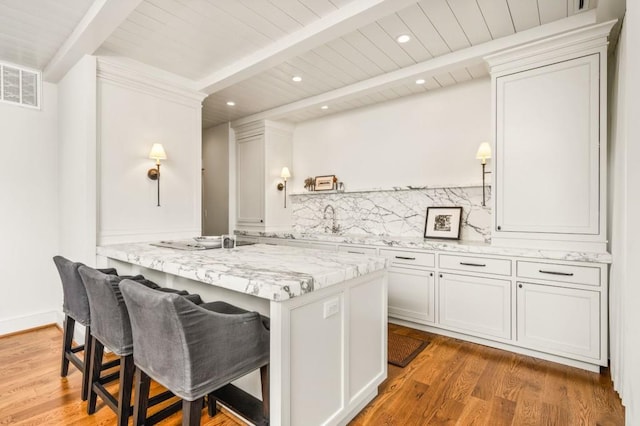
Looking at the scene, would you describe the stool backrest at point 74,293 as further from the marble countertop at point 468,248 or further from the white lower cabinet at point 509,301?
the marble countertop at point 468,248

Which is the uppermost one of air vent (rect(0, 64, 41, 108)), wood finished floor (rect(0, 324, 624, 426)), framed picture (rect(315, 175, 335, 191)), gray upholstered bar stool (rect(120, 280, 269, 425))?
air vent (rect(0, 64, 41, 108))

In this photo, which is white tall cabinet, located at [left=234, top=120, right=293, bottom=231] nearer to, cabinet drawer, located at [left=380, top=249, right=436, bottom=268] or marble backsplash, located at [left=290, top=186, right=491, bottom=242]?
marble backsplash, located at [left=290, top=186, right=491, bottom=242]

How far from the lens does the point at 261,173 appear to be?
4840 millimetres

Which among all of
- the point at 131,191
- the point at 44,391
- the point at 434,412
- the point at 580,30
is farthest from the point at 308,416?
the point at 580,30

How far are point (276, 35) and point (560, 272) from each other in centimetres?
291

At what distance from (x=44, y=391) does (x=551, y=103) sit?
167 inches

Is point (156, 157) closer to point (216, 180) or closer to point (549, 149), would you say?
point (216, 180)

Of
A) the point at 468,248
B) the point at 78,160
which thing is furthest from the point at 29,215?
the point at 468,248

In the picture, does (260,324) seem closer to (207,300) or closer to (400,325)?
(207,300)

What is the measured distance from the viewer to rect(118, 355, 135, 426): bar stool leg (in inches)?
65.5

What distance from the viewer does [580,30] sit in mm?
2373

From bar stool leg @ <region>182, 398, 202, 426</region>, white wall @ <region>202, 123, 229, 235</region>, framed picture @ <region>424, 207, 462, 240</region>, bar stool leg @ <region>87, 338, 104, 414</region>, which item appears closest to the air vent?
white wall @ <region>202, 123, 229, 235</region>

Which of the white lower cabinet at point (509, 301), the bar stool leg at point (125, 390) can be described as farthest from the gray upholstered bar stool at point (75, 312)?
the white lower cabinet at point (509, 301)

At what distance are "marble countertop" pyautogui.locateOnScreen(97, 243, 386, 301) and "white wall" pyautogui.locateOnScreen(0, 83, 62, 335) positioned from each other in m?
1.59
